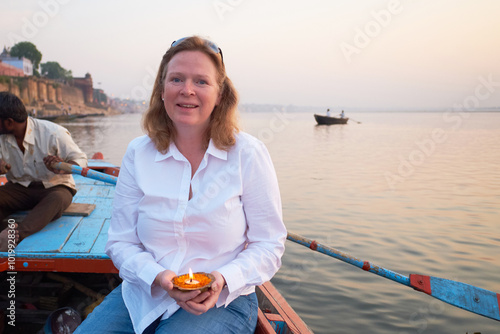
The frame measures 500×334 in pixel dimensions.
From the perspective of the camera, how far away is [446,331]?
4.67 meters

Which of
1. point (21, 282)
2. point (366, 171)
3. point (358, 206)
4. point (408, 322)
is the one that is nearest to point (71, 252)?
point (21, 282)

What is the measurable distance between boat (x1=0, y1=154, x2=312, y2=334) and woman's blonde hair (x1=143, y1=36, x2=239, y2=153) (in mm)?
1290

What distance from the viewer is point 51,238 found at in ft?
→ 10.7

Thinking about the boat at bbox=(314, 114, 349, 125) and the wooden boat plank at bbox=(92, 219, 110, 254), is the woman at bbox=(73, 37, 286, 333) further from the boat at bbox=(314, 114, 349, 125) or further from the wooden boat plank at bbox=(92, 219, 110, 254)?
the boat at bbox=(314, 114, 349, 125)

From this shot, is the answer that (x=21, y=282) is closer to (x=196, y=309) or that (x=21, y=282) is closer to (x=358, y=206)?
(x=196, y=309)

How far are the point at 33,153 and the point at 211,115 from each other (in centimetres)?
267

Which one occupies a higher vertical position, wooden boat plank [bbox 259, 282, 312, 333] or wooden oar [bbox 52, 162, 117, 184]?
wooden oar [bbox 52, 162, 117, 184]

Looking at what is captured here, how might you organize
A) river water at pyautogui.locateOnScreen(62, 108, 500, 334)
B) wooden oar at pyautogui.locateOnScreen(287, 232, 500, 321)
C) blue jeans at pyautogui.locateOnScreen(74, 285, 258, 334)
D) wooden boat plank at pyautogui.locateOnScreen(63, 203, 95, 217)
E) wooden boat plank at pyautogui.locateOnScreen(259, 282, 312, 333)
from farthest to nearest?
river water at pyautogui.locateOnScreen(62, 108, 500, 334), wooden boat plank at pyautogui.locateOnScreen(63, 203, 95, 217), wooden oar at pyautogui.locateOnScreen(287, 232, 500, 321), wooden boat plank at pyautogui.locateOnScreen(259, 282, 312, 333), blue jeans at pyautogui.locateOnScreen(74, 285, 258, 334)

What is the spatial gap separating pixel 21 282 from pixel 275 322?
2210mm

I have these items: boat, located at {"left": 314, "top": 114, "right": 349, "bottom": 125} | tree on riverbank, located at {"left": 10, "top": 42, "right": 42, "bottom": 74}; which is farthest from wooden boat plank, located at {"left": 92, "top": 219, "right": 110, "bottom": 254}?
tree on riverbank, located at {"left": 10, "top": 42, "right": 42, "bottom": 74}

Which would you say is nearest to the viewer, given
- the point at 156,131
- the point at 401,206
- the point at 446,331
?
the point at 156,131

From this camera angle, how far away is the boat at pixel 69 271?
2.87 m

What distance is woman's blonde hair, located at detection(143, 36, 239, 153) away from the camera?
1.86 metres

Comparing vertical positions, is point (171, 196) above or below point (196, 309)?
above
